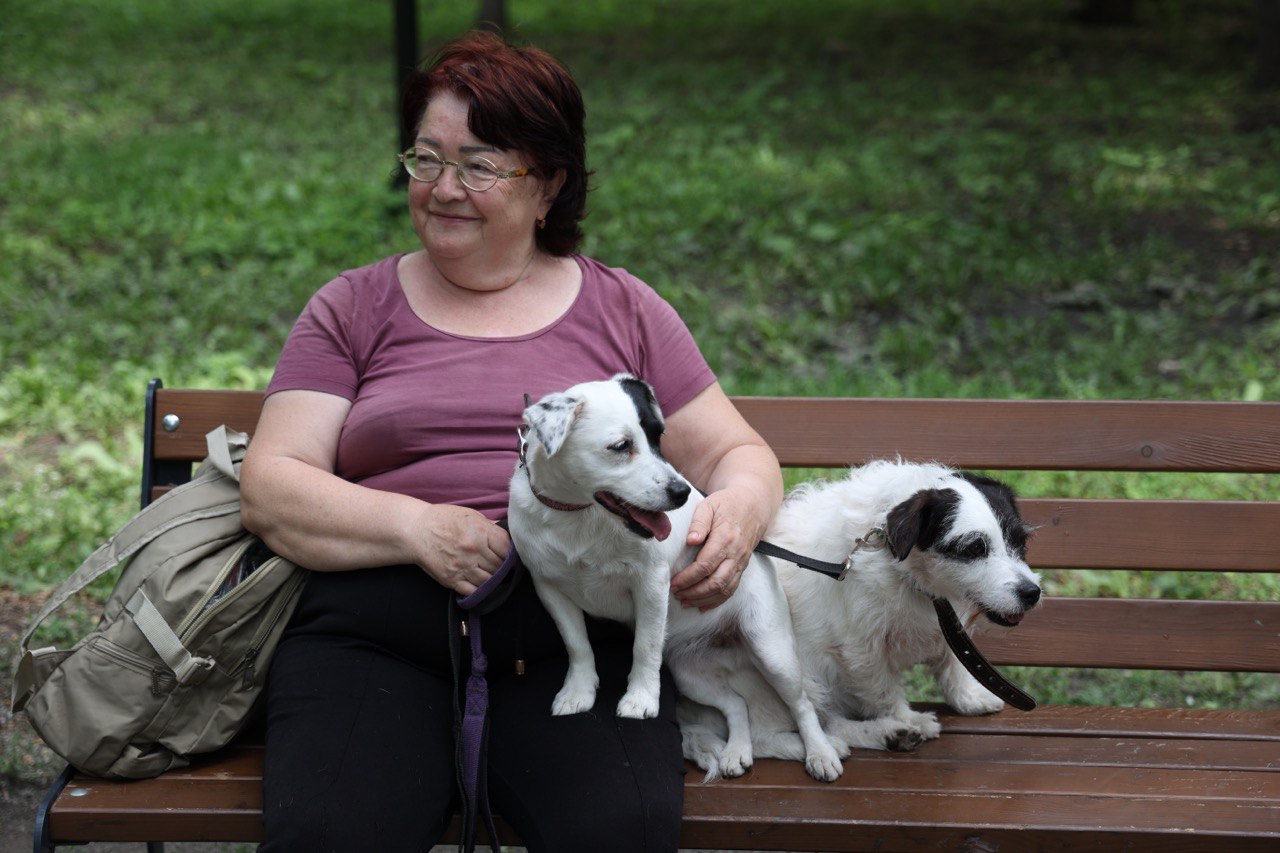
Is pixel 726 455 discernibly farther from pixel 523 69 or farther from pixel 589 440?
pixel 523 69

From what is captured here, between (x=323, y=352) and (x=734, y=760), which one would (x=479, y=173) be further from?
(x=734, y=760)

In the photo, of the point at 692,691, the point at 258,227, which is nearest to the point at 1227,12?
the point at 258,227

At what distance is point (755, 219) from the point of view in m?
7.41

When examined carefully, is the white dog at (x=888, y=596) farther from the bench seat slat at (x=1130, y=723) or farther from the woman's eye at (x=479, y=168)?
the woman's eye at (x=479, y=168)

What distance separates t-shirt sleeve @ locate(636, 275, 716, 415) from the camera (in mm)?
2941

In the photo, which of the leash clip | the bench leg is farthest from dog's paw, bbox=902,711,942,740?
the bench leg

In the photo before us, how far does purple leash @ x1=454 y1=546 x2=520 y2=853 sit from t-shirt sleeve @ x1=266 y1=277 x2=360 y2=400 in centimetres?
61

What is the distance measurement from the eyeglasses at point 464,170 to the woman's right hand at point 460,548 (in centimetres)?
78

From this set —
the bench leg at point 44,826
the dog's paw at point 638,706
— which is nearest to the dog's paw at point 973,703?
the dog's paw at point 638,706

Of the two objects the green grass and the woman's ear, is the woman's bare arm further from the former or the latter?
the green grass

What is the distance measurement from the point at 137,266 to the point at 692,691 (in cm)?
510

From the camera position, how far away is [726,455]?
2.89 m

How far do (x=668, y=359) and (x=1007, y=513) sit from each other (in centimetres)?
87

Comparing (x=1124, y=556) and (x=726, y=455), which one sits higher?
(x=726, y=455)
